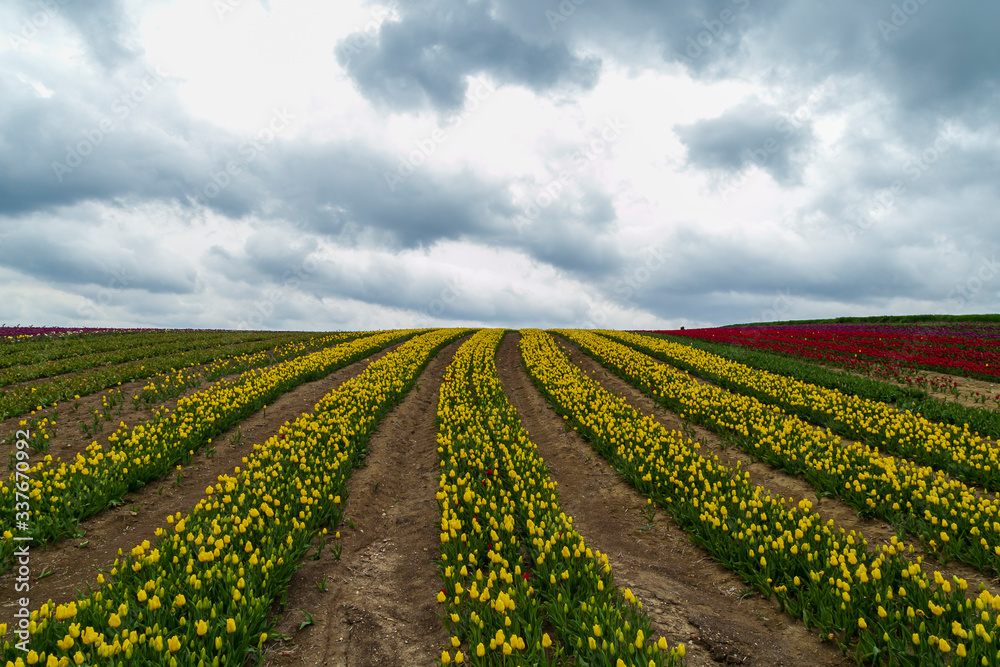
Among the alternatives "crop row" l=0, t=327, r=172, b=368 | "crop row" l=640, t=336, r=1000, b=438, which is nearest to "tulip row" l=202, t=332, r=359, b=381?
"crop row" l=0, t=327, r=172, b=368

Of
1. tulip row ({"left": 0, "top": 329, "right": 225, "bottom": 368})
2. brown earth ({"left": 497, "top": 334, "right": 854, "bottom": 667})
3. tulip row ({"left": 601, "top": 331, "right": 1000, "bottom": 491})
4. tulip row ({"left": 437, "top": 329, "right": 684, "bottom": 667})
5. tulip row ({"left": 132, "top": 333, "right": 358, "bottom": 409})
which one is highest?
tulip row ({"left": 0, "top": 329, "right": 225, "bottom": 368})

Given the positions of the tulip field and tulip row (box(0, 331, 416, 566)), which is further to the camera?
tulip row (box(0, 331, 416, 566))

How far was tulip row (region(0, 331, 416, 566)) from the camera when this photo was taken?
6406 millimetres

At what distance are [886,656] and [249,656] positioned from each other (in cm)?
612

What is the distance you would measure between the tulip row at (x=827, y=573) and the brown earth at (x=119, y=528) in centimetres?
782

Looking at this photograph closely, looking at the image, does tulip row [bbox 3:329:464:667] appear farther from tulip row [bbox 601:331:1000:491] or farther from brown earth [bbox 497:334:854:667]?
tulip row [bbox 601:331:1000:491]

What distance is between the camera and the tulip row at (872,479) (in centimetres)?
580

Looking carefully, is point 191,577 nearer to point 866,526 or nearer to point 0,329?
point 866,526

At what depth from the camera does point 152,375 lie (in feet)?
56.1

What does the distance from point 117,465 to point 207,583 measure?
517cm

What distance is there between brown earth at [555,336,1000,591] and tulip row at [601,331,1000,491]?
272 centimetres

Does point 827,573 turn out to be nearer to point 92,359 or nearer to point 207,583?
point 207,583

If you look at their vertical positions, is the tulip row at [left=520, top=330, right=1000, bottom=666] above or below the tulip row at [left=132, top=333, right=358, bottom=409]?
below

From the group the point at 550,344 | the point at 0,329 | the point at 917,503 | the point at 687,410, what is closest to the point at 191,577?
the point at 917,503
